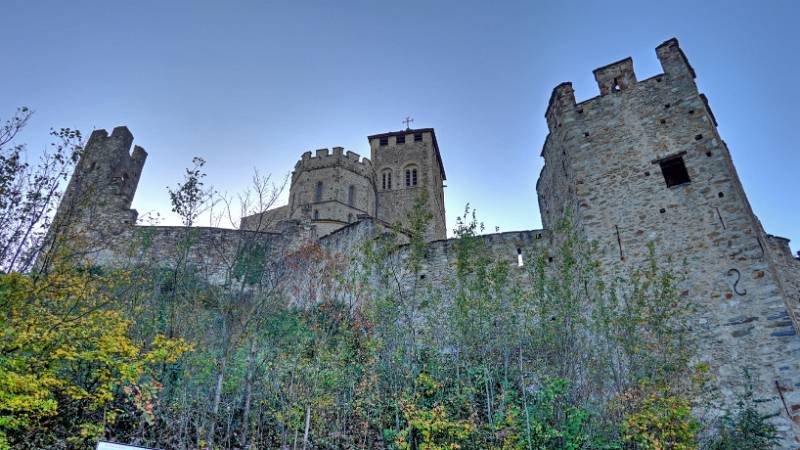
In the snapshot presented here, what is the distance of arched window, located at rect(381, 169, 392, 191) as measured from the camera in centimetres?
3478

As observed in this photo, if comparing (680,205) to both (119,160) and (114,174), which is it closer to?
(114,174)

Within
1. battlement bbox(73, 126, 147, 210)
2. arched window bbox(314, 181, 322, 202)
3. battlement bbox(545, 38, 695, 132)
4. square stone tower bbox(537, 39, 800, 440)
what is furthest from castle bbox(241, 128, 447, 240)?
square stone tower bbox(537, 39, 800, 440)

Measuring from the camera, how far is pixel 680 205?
1092cm

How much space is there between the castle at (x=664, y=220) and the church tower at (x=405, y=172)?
51.5 ft

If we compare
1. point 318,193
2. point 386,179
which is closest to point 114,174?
point 318,193

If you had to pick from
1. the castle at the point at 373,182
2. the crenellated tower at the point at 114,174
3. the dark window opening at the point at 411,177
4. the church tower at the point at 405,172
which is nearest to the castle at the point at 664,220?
the crenellated tower at the point at 114,174

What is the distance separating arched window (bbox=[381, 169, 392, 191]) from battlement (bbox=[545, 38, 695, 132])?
2071 cm

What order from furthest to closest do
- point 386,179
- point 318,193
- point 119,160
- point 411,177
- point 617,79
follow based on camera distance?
1. point 386,179
2. point 411,177
3. point 318,193
4. point 119,160
5. point 617,79

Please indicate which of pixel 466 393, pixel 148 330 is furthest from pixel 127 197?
pixel 466 393

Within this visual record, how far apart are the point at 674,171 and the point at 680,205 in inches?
45.6

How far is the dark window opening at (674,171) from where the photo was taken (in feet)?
37.4

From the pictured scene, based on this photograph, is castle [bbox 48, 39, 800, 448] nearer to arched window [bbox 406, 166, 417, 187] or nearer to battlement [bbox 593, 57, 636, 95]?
battlement [bbox 593, 57, 636, 95]

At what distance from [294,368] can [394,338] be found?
213 cm

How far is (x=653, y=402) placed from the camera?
7906 mm
